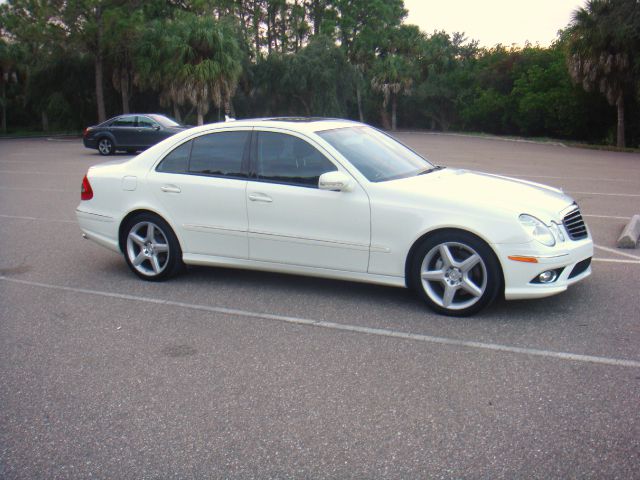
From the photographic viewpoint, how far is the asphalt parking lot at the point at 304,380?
3572 millimetres

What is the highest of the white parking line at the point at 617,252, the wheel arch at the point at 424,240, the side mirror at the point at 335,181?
the side mirror at the point at 335,181

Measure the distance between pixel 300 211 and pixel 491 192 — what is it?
5.23 feet

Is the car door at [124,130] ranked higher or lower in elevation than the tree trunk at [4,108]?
lower

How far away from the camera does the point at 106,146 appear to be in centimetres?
2623

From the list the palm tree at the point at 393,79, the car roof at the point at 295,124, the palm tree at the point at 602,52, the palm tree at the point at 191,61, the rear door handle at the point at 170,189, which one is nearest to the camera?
the car roof at the point at 295,124

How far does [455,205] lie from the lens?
226 inches

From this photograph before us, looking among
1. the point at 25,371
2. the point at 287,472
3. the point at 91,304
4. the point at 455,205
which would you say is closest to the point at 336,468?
the point at 287,472

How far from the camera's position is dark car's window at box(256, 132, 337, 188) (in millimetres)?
6312

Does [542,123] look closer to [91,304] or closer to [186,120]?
[186,120]

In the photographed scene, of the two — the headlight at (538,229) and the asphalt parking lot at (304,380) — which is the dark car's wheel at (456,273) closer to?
the asphalt parking lot at (304,380)

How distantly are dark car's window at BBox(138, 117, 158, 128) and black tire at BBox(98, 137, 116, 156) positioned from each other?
152 centimetres

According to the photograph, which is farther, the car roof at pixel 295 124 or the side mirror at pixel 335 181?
the car roof at pixel 295 124

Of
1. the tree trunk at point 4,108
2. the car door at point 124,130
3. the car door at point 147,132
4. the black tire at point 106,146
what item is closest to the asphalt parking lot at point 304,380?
the car door at point 147,132

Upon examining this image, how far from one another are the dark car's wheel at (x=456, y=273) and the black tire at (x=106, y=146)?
22.0m
